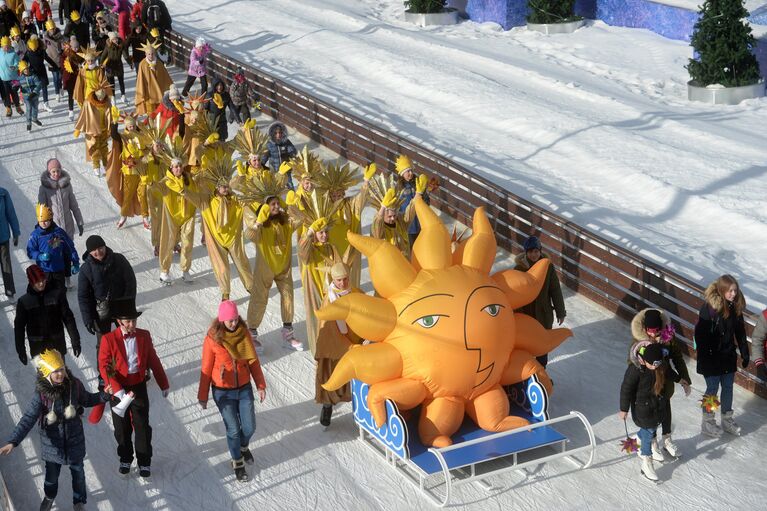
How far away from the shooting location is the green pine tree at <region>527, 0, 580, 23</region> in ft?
85.9

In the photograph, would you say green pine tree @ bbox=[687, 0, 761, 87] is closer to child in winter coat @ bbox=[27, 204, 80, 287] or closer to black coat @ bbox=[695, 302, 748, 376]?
black coat @ bbox=[695, 302, 748, 376]

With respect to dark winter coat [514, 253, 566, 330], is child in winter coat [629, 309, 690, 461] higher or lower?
higher

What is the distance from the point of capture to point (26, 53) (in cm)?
2008

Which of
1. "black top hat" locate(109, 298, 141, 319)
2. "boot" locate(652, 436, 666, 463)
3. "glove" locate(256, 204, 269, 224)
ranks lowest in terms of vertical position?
"boot" locate(652, 436, 666, 463)

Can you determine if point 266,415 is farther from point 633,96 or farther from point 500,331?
point 633,96

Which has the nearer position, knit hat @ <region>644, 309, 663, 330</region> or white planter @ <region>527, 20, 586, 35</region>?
knit hat @ <region>644, 309, 663, 330</region>

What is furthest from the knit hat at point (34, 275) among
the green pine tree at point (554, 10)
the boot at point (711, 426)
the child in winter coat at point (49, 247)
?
the green pine tree at point (554, 10)

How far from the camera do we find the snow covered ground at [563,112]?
51.6 ft

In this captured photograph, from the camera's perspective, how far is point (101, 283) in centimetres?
1099

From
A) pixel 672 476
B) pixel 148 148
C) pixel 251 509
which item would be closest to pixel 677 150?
pixel 148 148

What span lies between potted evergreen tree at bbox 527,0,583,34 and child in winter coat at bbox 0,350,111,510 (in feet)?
62.6

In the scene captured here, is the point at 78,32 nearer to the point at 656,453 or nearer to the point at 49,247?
the point at 49,247

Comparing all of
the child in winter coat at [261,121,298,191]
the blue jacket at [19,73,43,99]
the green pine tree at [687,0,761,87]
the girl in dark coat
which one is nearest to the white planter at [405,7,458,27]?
the green pine tree at [687,0,761,87]

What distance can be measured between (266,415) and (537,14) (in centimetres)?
1765
